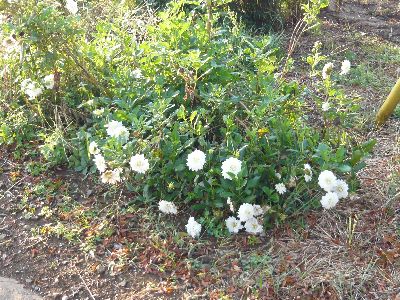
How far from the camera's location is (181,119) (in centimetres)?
325

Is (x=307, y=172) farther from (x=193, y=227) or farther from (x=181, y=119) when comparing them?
(x=181, y=119)

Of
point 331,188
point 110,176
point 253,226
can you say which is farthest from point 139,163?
point 331,188

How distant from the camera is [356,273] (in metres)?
2.65

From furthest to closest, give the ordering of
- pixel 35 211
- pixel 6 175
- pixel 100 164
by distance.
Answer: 1. pixel 6 175
2. pixel 35 211
3. pixel 100 164

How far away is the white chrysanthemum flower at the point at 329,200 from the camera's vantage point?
2756mm

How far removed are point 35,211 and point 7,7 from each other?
3.99 ft

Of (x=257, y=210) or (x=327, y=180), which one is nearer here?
(x=327, y=180)

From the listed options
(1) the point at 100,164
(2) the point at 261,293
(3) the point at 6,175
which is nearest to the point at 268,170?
(2) the point at 261,293

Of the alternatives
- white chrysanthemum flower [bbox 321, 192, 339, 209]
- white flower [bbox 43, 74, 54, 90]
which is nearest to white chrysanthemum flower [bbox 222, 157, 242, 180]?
white chrysanthemum flower [bbox 321, 192, 339, 209]

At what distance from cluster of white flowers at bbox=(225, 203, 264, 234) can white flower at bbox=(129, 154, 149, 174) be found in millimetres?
518

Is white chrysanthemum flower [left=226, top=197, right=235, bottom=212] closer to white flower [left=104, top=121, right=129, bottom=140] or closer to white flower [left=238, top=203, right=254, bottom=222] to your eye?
white flower [left=238, top=203, right=254, bottom=222]

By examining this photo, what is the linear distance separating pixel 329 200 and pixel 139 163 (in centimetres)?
99

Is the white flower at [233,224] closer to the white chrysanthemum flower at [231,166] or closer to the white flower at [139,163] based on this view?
the white chrysanthemum flower at [231,166]

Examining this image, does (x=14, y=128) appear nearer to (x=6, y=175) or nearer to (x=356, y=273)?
(x=6, y=175)
